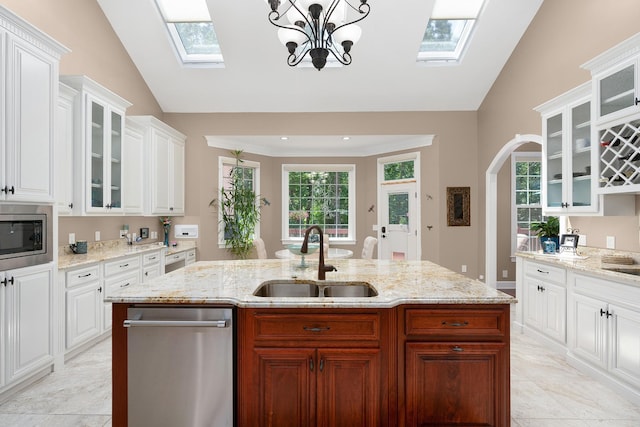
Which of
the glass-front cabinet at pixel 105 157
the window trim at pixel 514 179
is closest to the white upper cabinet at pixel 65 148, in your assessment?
the glass-front cabinet at pixel 105 157

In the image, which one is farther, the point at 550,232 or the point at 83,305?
the point at 550,232

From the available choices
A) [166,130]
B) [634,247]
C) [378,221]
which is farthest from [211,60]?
[634,247]

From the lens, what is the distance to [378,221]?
6.35 meters

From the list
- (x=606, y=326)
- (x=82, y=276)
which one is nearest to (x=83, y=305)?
(x=82, y=276)

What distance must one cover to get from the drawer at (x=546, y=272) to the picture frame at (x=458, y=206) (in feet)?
6.37

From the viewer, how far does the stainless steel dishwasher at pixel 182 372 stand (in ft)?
5.18

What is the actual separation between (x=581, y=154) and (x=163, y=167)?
5.03 metres

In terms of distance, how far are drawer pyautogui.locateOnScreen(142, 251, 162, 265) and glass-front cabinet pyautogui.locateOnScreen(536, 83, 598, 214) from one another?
452cm

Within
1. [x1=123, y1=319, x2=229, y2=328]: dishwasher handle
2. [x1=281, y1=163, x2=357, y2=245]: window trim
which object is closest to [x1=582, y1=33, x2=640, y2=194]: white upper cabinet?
[x1=123, y1=319, x2=229, y2=328]: dishwasher handle

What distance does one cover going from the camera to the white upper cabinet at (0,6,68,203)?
2199 millimetres

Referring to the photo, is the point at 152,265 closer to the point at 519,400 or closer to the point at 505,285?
A: the point at 519,400

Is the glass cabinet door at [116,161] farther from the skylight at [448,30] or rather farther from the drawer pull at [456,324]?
the skylight at [448,30]

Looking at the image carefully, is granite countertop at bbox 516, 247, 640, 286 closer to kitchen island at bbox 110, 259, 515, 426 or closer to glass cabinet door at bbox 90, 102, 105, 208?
kitchen island at bbox 110, 259, 515, 426

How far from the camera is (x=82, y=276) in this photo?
2932mm
